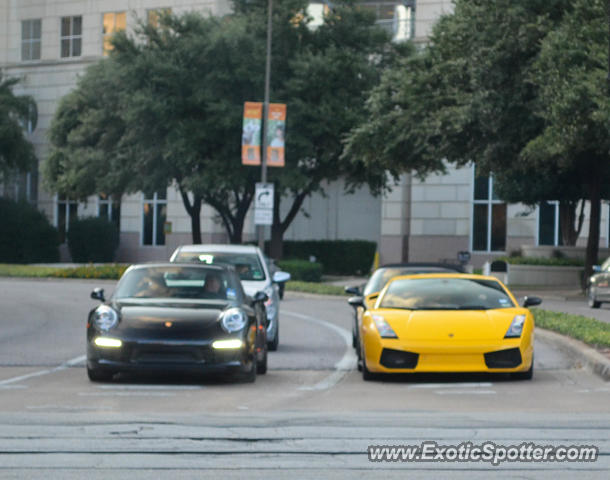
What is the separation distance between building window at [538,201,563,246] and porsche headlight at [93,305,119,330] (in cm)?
4543

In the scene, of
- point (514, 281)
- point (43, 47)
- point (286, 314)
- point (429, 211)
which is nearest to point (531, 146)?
point (286, 314)

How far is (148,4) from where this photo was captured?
63.0 metres

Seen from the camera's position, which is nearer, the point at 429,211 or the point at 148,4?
the point at 429,211

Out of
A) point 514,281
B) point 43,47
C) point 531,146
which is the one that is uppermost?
point 43,47

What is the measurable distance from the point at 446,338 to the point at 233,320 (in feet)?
7.75

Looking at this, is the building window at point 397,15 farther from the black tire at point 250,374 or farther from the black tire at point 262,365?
the black tire at point 250,374

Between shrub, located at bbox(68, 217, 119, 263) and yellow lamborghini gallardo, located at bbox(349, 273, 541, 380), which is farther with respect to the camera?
shrub, located at bbox(68, 217, 119, 263)

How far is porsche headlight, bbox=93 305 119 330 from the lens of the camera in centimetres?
1278

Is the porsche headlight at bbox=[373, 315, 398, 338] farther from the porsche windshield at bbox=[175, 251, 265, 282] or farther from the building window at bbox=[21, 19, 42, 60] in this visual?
the building window at bbox=[21, 19, 42, 60]

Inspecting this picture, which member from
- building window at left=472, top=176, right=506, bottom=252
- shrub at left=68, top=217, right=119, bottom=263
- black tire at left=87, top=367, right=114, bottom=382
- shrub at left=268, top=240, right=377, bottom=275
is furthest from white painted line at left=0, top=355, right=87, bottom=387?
shrub at left=68, top=217, right=119, bottom=263

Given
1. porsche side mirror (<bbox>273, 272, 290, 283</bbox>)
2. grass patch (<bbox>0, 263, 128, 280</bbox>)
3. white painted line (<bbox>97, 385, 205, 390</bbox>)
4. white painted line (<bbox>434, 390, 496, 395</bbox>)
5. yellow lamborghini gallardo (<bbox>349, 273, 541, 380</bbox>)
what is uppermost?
porsche side mirror (<bbox>273, 272, 290, 283</bbox>)

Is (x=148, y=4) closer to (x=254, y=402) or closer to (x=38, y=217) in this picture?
(x=38, y=217)

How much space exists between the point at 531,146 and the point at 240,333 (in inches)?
767

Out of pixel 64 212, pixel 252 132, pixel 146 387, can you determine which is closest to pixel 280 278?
pixel 146 387
